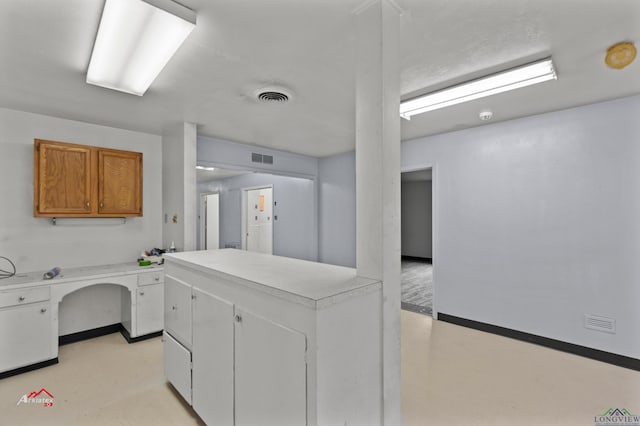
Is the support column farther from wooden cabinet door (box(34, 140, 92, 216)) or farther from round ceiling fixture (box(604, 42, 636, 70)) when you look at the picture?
wooden cabinet door (box(34, 140, 92, 216))

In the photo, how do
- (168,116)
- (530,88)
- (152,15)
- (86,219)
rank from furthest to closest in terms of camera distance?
(86,219)
(168,116)
(530,88)
(152,15)

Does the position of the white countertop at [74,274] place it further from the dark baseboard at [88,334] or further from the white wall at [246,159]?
the white wall at [246,159]

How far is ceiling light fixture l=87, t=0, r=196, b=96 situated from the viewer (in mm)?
1420

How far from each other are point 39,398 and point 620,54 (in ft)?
15.7

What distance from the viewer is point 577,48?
6.07 feet

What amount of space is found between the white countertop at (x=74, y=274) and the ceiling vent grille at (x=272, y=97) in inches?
90.6

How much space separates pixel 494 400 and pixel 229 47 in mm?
3123

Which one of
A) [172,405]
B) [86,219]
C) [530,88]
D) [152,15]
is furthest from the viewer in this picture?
Answer: [86,219]

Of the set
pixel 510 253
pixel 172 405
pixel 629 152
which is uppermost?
pixel 629 152

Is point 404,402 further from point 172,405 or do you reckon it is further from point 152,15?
point 152,15

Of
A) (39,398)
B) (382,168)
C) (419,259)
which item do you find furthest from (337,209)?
(419,259)

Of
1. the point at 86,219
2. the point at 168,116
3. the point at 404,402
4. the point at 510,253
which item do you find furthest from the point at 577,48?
the point at 86,219

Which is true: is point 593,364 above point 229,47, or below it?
below

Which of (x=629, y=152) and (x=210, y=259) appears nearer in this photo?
(x=210, y=259)
